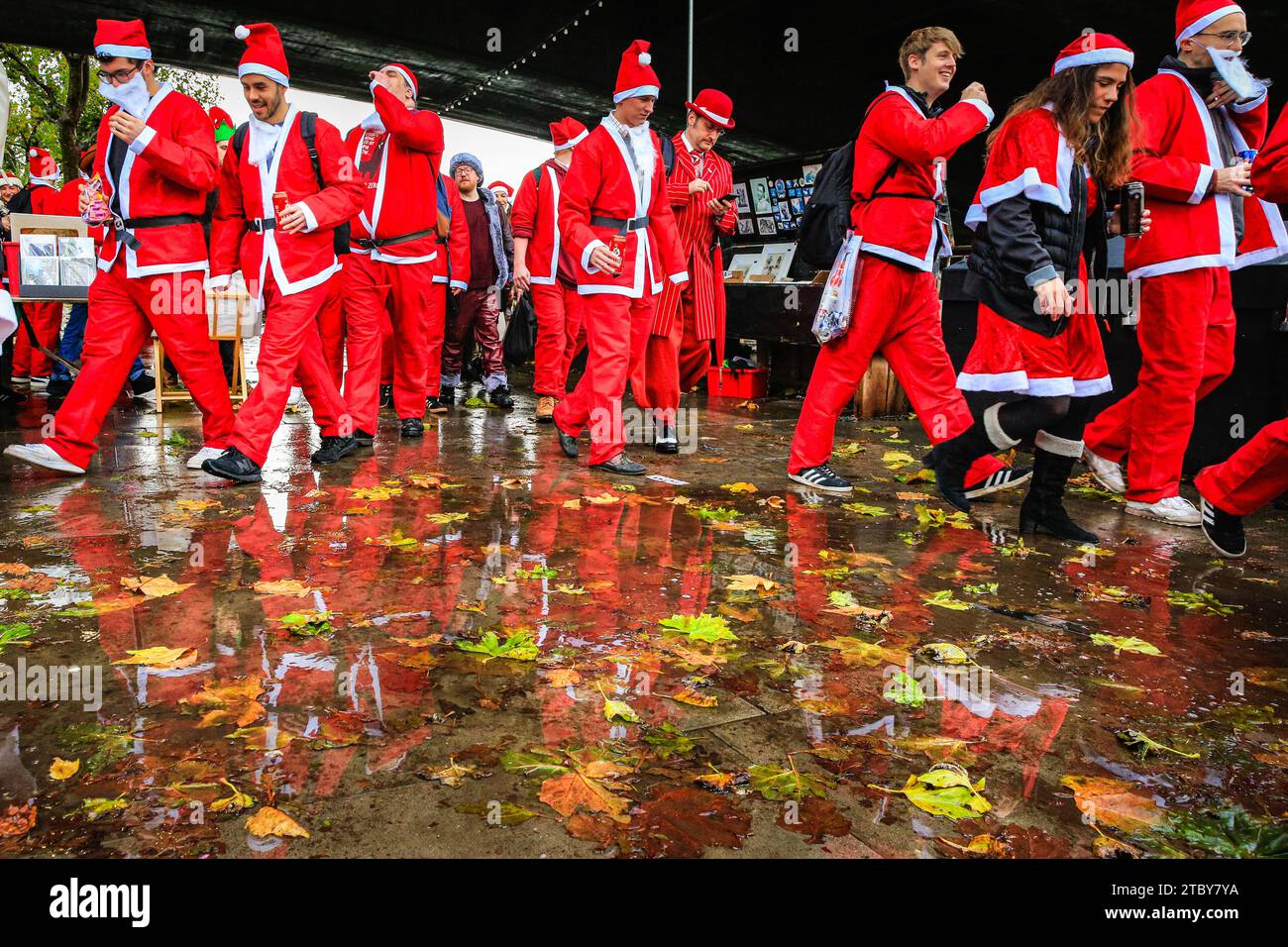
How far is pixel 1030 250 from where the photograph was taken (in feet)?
14.1

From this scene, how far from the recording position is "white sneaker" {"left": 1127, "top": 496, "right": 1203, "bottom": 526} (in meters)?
5.21

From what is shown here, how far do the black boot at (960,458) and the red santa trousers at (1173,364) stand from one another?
1013 mm

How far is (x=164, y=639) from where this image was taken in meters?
A: 3.13

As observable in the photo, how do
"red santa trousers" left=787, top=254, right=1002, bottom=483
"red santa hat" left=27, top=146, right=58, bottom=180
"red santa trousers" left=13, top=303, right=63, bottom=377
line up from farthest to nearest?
"red santa hat" left=27, top=146, right=58, bottom=180 < "red santa trousers" left=13, top=303, right=63, bottom=377 < "red santa trousers" left=787, top=254, right=1002, bottom=483

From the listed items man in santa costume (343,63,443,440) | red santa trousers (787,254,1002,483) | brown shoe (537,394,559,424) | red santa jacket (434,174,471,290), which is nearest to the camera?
red santa trousers (787,254,1002,483)

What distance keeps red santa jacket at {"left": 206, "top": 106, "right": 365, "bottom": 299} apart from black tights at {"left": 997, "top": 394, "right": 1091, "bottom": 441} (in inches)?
152

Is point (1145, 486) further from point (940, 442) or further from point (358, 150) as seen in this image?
point (358, 150)

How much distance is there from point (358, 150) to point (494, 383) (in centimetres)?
331

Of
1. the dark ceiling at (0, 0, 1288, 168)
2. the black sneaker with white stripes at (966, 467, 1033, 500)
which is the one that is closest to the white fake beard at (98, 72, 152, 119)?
the black sneaker with white stripes at (966, 467, 1033, 500)

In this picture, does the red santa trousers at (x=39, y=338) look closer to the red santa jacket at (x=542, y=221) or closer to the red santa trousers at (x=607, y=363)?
the red santa jacket at (x=542, y=221)

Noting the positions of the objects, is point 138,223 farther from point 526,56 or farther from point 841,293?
point 526,56

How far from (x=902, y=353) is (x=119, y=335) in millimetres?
4435

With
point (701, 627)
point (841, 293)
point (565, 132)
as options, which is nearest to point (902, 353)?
point (841, 293)

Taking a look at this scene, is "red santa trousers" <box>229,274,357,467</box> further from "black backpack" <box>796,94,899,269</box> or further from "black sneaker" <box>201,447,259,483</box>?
"black backpack" <box>796,94,899,269</box>
